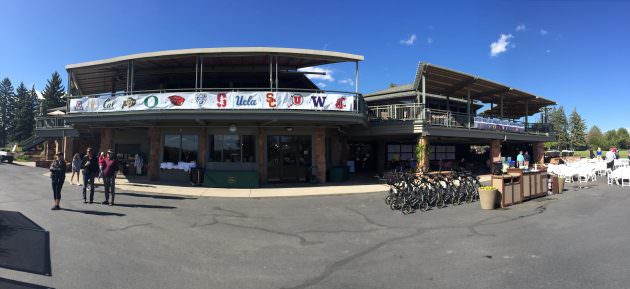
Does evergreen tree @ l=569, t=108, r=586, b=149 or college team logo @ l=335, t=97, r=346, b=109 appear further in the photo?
evergreen tree @ l=569, t=108, r=586, b=149

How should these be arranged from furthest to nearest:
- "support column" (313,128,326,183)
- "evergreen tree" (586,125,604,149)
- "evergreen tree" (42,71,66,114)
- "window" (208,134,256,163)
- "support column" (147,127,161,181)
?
"evergreen tree" (586,125,604,149) → "evergreen tree" (42,71,66,114) → "support column" (147,127,161,181) → "support column" (313,128,326,183) → "window" (208,134,256,163)

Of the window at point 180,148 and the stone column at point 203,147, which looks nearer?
the stone column at point 203,147

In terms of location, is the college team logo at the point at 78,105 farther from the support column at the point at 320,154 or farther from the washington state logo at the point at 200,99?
the support column at the point at 320,154

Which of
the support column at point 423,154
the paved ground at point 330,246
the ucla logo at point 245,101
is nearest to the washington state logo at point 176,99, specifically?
the ucla logo at point 245,101

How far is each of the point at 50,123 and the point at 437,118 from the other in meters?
31.5

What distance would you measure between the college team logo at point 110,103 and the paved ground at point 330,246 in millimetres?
6170

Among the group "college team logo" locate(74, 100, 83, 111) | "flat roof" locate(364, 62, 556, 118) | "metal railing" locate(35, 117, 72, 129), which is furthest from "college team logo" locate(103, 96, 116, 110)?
"flat roof" locate(364, 62, 556, 118)

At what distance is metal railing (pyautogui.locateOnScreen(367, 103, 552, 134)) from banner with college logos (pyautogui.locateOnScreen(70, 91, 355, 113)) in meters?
4.93

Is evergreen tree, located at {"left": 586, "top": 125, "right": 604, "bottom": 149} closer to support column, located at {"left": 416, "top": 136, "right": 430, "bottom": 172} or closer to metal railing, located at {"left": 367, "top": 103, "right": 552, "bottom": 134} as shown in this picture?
metal railing, located at {"left": 367, "top": 103, "right": 552, "bottom": 134}

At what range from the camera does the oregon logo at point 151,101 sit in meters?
14.7

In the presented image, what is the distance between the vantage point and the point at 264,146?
17.0 metres

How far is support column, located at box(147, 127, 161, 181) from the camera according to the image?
694 inches

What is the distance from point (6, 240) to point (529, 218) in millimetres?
10862

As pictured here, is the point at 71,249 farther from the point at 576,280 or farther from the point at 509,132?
the point at 509,132
